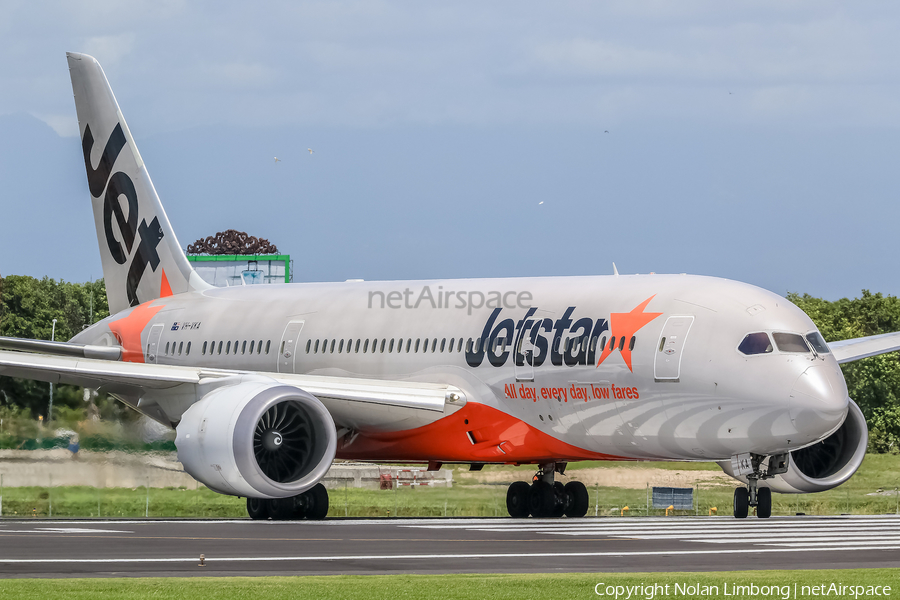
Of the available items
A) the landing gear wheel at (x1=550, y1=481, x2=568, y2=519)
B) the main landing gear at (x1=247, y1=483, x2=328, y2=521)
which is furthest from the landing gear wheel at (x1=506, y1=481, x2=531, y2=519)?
the main landing gear at (x1=247, y1=483, x2=328, y2=521)

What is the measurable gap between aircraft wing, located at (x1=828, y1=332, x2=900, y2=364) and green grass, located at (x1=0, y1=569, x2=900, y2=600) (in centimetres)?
1338

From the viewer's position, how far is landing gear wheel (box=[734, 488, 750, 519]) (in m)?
22.5

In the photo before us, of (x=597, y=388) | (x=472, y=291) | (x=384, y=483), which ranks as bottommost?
(x=384, y=483)

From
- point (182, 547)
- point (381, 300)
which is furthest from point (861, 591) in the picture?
point (381, 300)

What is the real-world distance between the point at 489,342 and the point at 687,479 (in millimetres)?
12014

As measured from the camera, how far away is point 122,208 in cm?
3291

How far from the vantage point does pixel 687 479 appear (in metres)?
35.3

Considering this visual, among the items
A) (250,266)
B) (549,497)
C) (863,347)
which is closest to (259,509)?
(549,497)

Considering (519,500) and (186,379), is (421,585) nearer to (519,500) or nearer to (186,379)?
(186,379)

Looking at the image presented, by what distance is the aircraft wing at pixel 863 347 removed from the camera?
88.0 ft

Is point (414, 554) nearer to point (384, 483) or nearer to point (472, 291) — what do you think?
point (472, 291)

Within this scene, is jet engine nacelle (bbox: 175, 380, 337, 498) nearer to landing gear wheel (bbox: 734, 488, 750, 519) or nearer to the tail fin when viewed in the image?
landing gear wheel (bbox: 734, 488, 750, 519)

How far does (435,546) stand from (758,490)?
22.9ft

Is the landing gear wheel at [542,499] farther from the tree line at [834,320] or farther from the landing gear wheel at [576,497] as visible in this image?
the tree line at [834,320]
